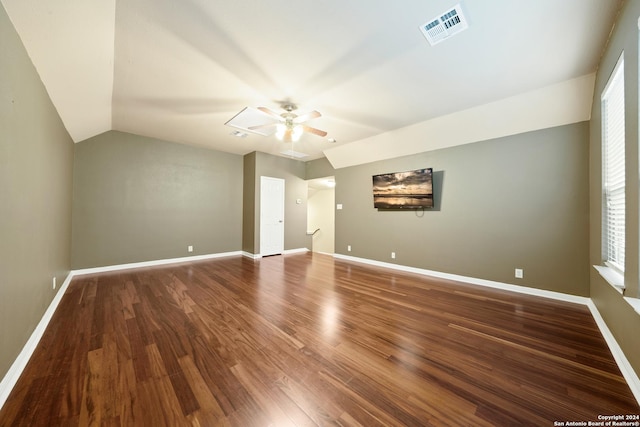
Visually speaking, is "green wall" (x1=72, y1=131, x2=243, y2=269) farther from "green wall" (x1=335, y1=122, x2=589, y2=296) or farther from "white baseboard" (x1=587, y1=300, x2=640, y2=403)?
"white baseboard" (x1=587, y1=300, x2=640, y2=403)

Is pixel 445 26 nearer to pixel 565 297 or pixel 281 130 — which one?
pixel 281 130

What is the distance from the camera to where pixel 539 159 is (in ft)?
10.5

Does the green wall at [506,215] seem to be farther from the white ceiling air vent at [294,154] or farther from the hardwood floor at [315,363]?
the white ceiling air vent at [294,154]

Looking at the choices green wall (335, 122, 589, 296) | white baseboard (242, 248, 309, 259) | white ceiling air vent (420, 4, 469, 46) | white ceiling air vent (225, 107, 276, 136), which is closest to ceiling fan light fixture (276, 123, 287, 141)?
white ceiling air vent (225, 107, 276, 136)

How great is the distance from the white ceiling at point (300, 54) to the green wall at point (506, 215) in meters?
0.59

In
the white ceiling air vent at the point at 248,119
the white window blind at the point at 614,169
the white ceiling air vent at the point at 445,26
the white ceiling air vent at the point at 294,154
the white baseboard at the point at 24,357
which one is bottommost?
the white baseboard at the point at 24,357

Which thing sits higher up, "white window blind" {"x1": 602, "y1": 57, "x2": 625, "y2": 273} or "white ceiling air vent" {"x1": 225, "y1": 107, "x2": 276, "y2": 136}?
"white ceiling air vent" {"x1": 225, "y1": 107, "x2": 276, "y2": 136}

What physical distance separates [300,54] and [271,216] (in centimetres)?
437

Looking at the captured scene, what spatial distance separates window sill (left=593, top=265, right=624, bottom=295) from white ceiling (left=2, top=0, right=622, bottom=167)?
2.09m

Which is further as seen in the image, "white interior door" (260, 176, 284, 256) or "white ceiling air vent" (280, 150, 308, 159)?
"white interior door" (260, 176, 284, 256)

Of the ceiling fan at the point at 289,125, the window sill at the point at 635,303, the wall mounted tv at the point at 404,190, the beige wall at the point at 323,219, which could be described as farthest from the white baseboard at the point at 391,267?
the ceiling fan at the point at 289,125

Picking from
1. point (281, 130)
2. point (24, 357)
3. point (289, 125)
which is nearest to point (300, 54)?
point (289, 125)

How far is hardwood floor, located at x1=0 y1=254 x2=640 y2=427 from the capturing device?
1.29 metres

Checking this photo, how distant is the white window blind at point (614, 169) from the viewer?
6.38 feet
